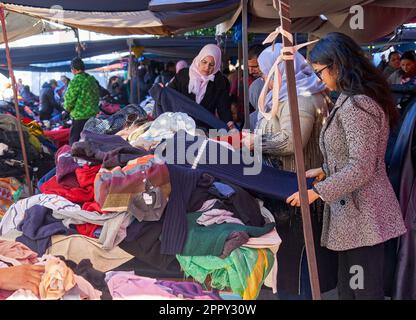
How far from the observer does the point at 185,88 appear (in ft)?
15.5

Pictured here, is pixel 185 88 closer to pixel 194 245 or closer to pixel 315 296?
→ pixel 194 245

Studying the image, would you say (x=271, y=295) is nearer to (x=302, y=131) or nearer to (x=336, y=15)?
(x=302, y=131)

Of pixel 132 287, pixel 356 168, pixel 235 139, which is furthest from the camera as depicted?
pixel 235 139

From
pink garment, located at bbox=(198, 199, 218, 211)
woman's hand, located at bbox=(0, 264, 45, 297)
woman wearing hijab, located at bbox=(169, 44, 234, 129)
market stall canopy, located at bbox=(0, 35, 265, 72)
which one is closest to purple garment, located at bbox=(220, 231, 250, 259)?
pink garment, located at bbox=(198, 199, 218, 211)

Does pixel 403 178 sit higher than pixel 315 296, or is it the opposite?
pixel 403 178

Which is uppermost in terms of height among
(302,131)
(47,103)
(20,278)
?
(302,131)

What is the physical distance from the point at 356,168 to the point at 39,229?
1.61m

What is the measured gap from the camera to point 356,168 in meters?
2.42

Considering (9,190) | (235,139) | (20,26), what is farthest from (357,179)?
(20,26)

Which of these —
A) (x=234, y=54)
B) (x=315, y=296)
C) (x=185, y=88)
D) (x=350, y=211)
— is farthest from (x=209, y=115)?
(x=234, y=54)

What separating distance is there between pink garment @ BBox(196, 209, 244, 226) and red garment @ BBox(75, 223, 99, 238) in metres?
0.54

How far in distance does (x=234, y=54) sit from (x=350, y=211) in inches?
368

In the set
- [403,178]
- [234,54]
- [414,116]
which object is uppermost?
[414,116]

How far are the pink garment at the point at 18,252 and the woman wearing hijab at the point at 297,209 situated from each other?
4.14 ft
